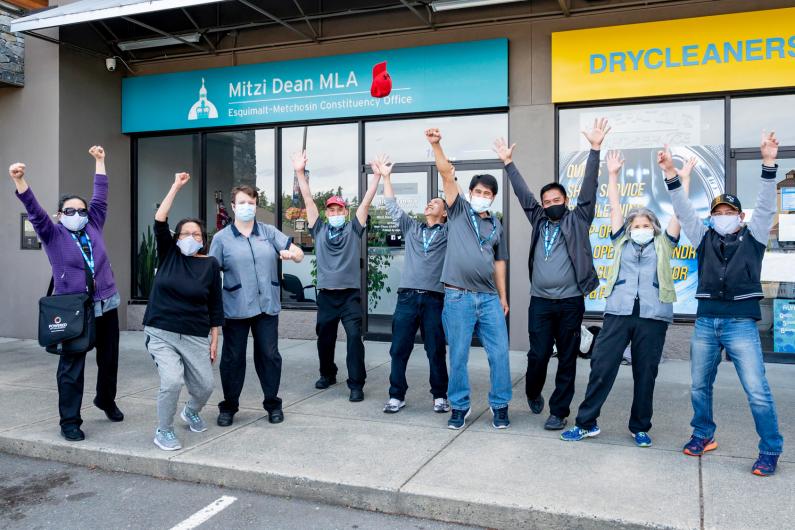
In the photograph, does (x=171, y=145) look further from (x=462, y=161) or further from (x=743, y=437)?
(x=743, y=437)

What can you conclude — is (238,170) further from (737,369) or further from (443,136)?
(737,369)

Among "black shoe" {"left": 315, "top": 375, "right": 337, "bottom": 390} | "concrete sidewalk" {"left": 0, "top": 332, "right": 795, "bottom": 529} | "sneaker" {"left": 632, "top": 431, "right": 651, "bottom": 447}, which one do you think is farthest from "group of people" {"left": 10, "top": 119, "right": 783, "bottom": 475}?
"black shoe" {"left": 315, "top": 375, "right": 337, "bottom": 390}

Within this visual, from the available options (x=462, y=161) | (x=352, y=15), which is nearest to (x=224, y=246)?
(x=462, y=161)

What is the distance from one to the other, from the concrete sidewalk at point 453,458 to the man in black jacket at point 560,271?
0.54 metres

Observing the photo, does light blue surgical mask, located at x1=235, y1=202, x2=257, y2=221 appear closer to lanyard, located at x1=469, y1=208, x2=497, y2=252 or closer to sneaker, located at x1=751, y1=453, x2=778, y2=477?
lanyard, located at x1=469, y1=208, x2=497, y2=252

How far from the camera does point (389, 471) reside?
425cm

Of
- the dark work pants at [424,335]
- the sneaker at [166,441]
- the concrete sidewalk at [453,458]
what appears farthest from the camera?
the dark work pants at [424,335]

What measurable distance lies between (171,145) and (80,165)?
1405mm

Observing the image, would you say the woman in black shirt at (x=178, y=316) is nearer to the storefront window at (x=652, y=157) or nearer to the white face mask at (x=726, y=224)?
the white face mask at (x=726, y=224)

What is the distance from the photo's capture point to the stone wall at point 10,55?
9.52m

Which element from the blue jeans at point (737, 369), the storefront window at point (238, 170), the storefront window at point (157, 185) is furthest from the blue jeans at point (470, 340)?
the storefront window at point (157, 185)

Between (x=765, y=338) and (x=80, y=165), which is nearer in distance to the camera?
(x=765, y=338)

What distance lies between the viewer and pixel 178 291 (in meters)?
4.76

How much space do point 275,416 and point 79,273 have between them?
73.2 inches
